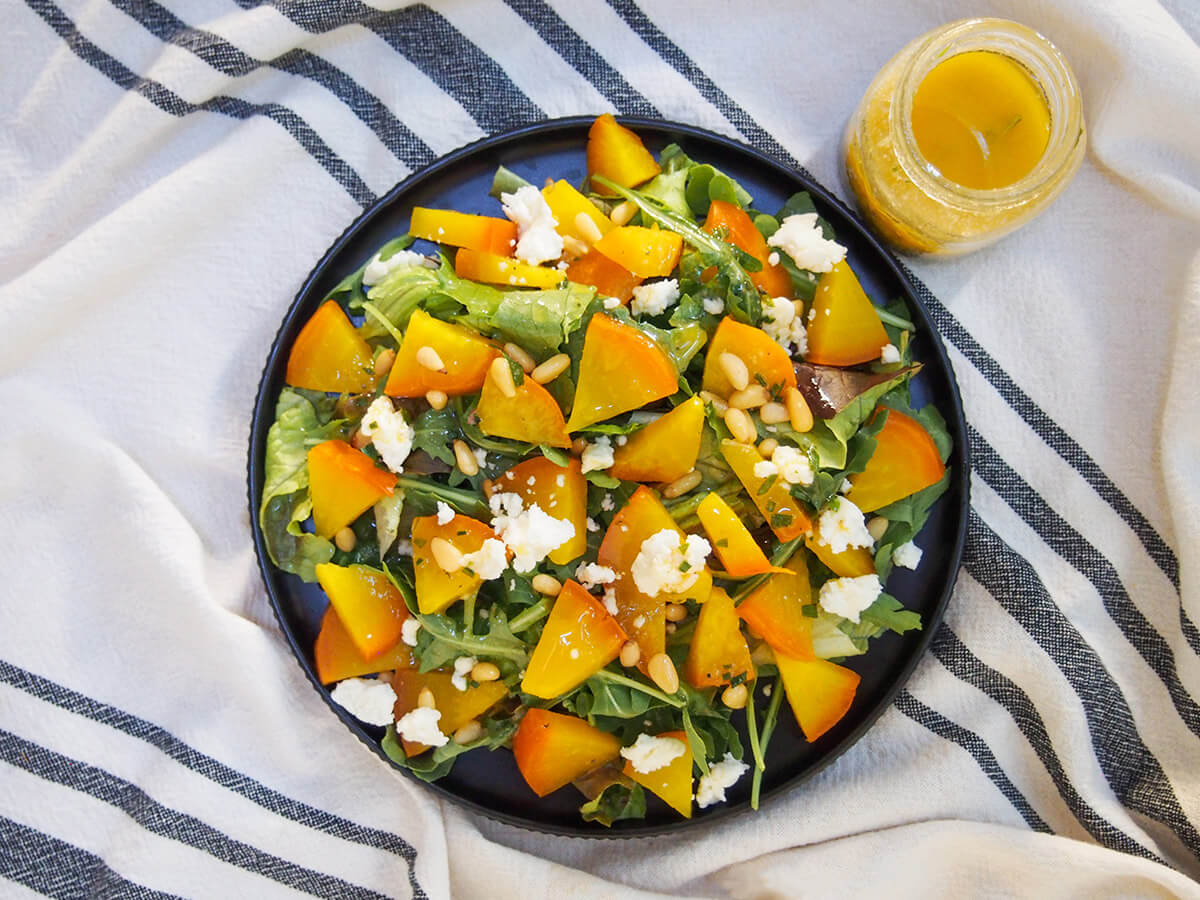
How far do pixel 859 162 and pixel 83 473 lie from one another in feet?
5.55

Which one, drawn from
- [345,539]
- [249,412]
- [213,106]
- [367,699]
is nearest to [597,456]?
[345,539]

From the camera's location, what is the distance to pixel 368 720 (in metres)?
1.72

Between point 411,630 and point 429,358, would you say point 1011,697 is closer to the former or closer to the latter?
point 411,630

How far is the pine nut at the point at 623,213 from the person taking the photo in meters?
1.77

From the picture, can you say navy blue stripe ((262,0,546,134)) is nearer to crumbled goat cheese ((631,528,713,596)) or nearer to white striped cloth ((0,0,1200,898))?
white striped cloth ((0,0,1200,898))

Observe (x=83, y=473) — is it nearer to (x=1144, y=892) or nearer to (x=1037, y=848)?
(x=1037, y=848)

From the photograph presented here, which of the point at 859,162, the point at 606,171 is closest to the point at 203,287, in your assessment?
the point at 606,171

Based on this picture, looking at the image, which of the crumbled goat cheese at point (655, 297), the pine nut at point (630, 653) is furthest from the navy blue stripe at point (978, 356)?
the pine nut at point (630, 653)

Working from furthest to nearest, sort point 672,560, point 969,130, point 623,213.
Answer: point 969,130 → point 623,213 → point 672,560

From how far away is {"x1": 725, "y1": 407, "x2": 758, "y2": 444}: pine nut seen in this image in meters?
1.63

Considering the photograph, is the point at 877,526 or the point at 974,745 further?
the point at 974,745

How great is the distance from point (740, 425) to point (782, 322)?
0.74ft

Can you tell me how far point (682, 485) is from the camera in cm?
167

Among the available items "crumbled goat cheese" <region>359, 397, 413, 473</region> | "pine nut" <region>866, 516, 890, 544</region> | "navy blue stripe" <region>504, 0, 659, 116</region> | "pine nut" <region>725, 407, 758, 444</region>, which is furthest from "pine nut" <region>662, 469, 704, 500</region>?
"navy blue stripe" <region>504, 0, 659, 116</region>
